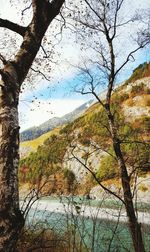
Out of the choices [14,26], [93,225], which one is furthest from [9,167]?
[14,26]

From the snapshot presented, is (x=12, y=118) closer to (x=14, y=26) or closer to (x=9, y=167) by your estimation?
(x=9, y=167)

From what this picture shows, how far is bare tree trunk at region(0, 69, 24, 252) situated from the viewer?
3773 mm

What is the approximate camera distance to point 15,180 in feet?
13.2

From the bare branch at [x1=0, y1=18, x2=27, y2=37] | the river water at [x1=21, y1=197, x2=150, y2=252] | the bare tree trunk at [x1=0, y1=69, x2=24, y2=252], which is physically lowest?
the river water at [x1=21, y1=197, x2=150, y2=252]

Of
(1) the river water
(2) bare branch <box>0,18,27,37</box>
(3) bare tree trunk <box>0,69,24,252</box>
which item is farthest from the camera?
(1) the river water

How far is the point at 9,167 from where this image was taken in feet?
13.2

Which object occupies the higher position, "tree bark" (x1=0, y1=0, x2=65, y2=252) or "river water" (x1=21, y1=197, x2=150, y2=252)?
"tree bark" (x1=0, y1=0, x2=65, y2=252)

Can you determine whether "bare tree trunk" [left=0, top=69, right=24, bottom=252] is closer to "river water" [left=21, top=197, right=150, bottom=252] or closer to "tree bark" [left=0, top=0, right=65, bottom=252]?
"tree bark" [left=0, top=0, right=65, bottom=252]

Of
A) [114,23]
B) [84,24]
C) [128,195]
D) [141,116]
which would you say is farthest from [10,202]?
[141,116]

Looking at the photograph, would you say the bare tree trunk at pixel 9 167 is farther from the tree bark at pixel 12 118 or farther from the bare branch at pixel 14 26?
the bare branch at pixel 14 26

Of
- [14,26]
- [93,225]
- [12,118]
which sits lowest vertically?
[93,225]

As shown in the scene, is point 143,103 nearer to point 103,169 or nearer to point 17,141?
point 103,169

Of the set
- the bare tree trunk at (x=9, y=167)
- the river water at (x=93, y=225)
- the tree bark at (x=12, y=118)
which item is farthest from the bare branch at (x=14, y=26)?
the river water at (x=93, y=225)

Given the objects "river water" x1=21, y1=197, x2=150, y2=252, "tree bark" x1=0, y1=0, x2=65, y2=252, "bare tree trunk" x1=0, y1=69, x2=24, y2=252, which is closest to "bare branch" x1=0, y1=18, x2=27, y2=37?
"tree bark" x1=0, y1=0, x2=65, y2=252
